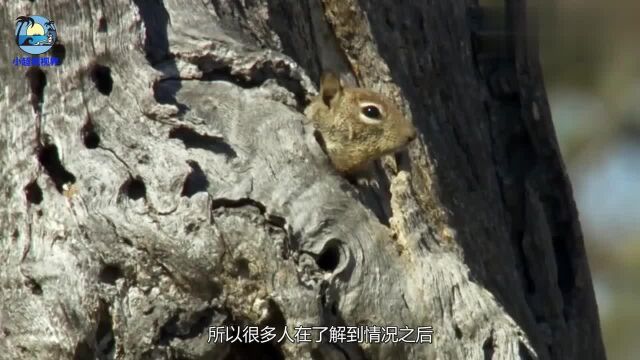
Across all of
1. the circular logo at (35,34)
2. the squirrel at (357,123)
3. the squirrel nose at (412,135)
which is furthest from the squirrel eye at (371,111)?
the circular logo at (35,34)

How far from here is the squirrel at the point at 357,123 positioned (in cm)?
364

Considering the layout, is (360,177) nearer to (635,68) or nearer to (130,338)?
(130,338)

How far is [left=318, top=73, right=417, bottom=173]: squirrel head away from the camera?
3.77m

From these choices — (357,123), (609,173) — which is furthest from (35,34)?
(609,173)

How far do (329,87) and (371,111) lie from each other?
218mm

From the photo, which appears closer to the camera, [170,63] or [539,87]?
[170,63]

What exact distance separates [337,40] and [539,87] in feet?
2.78

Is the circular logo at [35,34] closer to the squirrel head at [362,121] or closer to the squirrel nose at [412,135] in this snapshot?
the squirrel head at [362,121]

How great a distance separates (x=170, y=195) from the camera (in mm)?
3055

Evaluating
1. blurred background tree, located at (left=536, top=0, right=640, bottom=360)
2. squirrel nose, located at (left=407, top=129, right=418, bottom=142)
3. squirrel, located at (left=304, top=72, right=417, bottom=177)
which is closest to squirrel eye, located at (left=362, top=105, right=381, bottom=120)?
squirrel, located at (left=304, top=72, right=417, bottom=177)

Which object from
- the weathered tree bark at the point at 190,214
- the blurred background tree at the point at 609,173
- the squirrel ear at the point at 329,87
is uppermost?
the blurred background tree at the point at 609,173

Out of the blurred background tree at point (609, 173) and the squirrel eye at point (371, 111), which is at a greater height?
the blurred background tree at point (609, 173)

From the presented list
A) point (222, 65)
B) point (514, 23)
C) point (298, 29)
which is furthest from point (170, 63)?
point (514, 23)

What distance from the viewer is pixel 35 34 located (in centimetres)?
322
